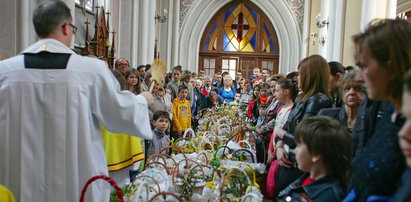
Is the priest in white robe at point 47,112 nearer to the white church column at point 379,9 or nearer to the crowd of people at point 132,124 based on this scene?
the crowd of people at point 132,124

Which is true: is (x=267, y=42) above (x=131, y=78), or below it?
above

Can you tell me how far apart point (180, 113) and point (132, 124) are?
4169 millimetres

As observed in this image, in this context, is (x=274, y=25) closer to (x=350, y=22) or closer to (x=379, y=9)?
(x=350, y=22)

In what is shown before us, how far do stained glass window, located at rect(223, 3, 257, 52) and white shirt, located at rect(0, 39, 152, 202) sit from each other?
54.0 feet

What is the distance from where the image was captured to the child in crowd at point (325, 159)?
5.72 feet

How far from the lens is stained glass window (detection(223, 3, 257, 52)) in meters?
18.1

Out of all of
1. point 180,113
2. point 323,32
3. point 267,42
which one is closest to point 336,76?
point 180,113

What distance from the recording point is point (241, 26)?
717 inches

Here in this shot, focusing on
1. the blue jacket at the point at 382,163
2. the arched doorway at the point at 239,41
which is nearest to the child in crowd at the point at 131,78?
the blue jacket at the point at 382,163

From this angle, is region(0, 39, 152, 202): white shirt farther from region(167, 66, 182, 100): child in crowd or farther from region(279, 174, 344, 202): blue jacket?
region(167, 66, 182, 100): child in crowd

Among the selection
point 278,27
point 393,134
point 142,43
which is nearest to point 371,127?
point 393,134

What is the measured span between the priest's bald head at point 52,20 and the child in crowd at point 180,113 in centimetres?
429

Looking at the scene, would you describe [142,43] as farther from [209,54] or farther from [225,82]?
[209,54]

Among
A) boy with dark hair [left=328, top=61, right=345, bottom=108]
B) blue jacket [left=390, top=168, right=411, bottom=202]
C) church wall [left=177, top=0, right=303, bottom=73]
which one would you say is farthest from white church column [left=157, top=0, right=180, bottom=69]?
blue jacket [left=390, top=168, right=411, bottom=202]
